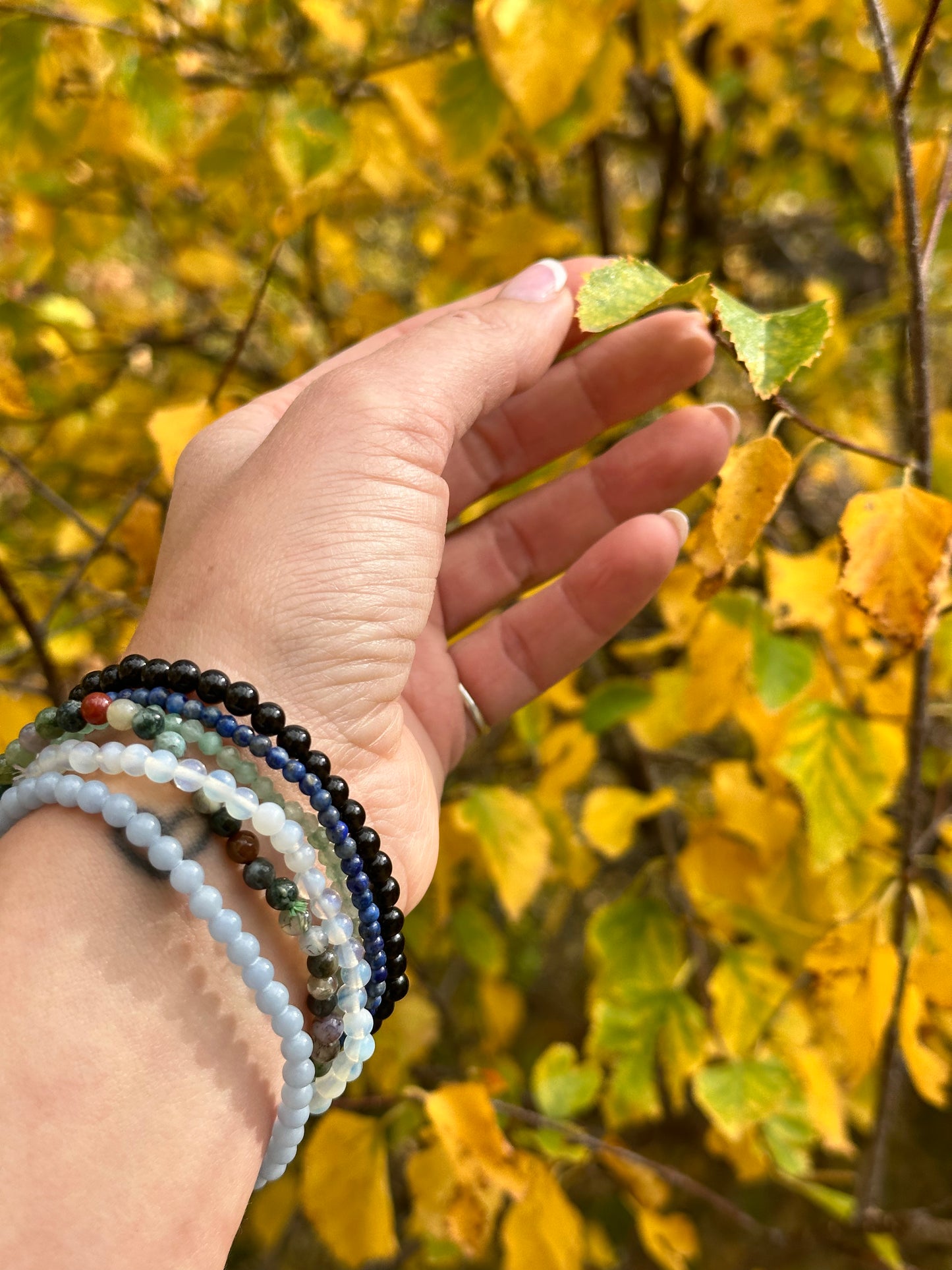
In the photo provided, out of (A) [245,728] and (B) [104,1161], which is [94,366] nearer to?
(A) [245,728]

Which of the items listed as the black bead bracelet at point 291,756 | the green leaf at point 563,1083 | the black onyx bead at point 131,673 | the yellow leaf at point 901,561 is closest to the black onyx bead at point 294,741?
the black bead bracelet at point 291,756

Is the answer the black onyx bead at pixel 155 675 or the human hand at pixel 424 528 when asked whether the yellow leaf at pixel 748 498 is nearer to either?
the human hand at pixel 424 528

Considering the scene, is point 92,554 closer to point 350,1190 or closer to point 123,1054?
point 123,1054

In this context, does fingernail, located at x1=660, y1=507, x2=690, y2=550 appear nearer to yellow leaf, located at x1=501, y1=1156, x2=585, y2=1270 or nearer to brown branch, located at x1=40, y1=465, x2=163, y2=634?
brown branch, located at x1=40, y1=465, x2=163, y2=634

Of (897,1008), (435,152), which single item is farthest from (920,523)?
(435,152)

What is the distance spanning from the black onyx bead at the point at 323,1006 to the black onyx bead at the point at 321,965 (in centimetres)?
2

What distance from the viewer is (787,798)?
1.09 meters

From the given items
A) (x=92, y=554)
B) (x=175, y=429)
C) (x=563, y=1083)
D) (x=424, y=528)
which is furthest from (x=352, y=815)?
(x=563, y=1083)

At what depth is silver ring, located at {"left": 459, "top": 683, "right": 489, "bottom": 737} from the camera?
0.98 m

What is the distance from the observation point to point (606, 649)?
1.59 m

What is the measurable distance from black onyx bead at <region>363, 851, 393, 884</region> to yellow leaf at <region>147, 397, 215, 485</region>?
415 millimetres

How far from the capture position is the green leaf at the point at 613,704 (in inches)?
43.8

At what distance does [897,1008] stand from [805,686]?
0.30 meters

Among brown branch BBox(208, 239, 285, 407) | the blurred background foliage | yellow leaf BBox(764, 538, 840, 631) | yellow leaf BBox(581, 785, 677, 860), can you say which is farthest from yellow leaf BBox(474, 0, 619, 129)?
yellow leaf BBox(581, 785, 677, 860)
